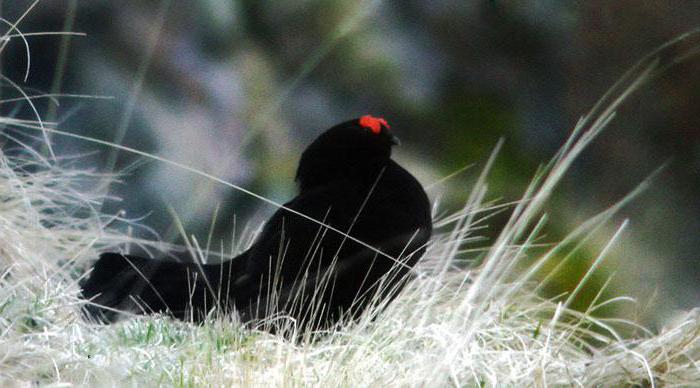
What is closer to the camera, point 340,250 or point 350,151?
point 340,250

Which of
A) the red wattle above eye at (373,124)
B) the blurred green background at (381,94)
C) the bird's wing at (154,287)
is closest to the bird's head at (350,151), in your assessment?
the red wattle above eye at (373,124)

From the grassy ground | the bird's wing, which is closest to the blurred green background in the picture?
the grassy ground

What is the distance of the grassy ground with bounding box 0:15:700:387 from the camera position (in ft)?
6.32

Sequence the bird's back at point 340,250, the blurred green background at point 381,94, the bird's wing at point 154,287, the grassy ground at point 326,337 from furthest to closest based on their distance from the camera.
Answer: the blurred green background at point 381,94
the bird's wing at point 154,287
the bird's back at point 340,250
the grassy ground at point 326,337

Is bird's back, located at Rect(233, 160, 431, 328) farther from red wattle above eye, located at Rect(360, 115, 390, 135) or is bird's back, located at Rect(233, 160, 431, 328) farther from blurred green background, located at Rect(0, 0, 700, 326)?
blurred green background, located at Rect(0, 0, 700, 326)

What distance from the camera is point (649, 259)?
3.25 m

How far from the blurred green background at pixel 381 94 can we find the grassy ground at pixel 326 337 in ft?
1.24

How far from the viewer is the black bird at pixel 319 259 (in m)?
2.49

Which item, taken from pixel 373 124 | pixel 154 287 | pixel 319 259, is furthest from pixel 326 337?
pixel 373 124

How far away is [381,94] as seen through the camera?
347cm

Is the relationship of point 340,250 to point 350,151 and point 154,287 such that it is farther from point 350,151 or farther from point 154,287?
point 154,287

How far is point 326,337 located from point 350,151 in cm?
56

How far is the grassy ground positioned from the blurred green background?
0.38 m

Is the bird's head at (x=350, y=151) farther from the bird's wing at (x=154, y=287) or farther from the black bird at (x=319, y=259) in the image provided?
the bird's wing at (x=154, y=287)
